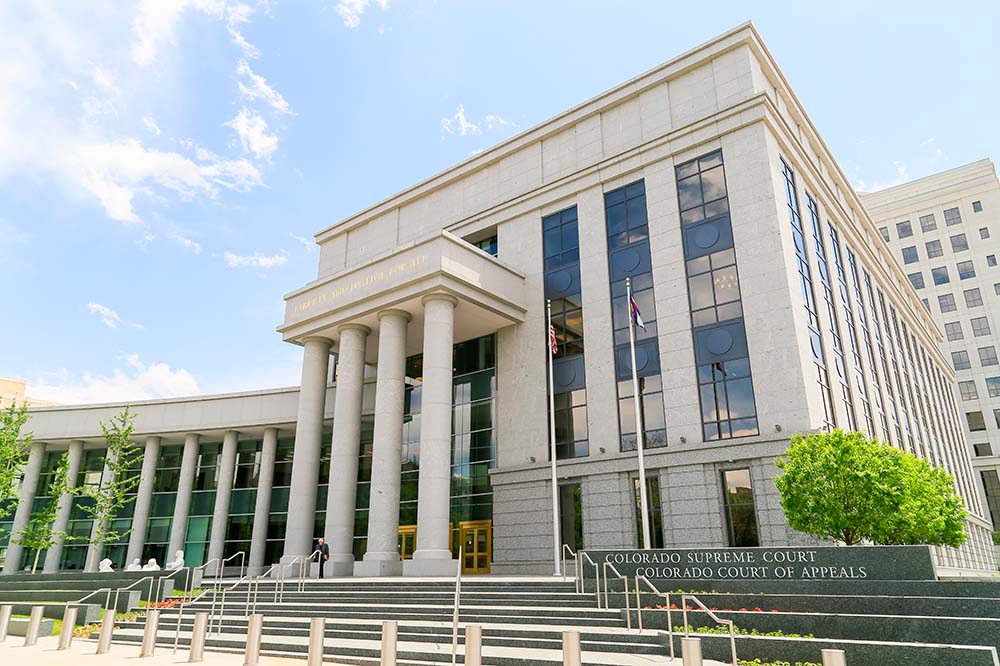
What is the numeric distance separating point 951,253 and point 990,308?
7611 mm

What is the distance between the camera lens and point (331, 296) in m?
34.5

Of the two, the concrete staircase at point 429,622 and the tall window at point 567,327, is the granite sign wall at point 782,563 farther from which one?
the tall window at point 567,327

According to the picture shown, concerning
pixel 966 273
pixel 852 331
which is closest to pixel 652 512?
pixel 852 331

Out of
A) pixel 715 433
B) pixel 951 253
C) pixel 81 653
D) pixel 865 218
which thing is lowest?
pixel 81 653

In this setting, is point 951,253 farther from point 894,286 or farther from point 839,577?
point 839,577

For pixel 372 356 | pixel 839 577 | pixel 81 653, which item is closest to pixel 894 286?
pixel 372 356

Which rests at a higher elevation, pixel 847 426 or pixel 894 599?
pixel 847 426

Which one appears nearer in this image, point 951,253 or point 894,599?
point 894,599

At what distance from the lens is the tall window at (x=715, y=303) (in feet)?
86.3

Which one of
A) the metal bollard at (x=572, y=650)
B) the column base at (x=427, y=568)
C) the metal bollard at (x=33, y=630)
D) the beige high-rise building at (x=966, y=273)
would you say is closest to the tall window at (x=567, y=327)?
the column base at (x=427, y=568)

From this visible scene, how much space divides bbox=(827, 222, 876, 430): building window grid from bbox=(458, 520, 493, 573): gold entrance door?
62.8 ft

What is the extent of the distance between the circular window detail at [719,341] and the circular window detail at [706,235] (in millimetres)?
4065

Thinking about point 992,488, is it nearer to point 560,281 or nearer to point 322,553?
point 560,281

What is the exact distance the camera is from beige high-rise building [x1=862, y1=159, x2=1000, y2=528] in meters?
70.0
